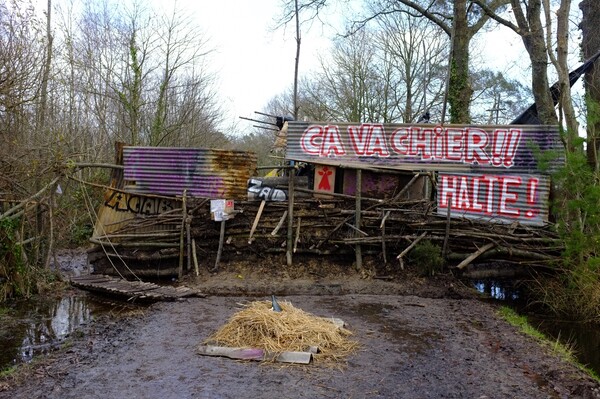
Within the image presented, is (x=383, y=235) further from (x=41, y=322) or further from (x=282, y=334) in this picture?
(x=41, y=322)

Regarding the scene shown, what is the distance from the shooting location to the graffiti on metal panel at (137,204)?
13.6 meters

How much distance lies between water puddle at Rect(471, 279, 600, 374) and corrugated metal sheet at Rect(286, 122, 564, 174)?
9.72 ft

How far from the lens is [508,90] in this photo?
106ft

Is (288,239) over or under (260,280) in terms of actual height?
over

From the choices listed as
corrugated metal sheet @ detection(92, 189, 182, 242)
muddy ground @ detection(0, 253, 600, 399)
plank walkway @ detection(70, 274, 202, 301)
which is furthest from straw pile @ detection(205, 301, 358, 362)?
corrugated metal sheet @ detection(92, 189, 182, 242)

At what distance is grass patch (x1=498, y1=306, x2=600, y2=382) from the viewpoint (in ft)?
25.0

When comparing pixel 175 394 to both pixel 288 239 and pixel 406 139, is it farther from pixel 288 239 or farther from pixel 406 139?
pixel 406 139

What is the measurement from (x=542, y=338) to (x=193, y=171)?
8.86 meters

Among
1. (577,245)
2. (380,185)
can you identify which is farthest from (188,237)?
(577,245)

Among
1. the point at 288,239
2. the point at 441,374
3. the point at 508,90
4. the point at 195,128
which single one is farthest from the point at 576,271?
the point at 508,90

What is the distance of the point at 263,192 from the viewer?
13.7 meters

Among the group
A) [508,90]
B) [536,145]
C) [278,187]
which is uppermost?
[508,90]

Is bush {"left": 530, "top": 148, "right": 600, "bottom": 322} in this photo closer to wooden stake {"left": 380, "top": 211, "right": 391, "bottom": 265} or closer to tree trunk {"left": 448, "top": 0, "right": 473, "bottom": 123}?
wooden stake {"left": 380, "top": 211, "right": 391, "bottom": 265}

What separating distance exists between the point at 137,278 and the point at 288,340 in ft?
24.8
